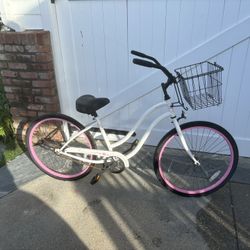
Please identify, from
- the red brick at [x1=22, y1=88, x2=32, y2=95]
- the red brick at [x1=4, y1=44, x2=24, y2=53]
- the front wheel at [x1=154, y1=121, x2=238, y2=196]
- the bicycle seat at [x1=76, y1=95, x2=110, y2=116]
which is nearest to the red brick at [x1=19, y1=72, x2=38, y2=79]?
the red brick at [x1=22, y1=88, x2=32, y2=95]

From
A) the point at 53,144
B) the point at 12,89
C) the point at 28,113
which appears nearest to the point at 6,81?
the point at 12,89

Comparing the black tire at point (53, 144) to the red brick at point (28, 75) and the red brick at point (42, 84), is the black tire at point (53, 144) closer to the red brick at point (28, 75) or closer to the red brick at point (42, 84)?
the red brick at point (42, 84)

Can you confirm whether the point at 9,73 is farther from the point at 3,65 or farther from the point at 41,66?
the point at 41,66

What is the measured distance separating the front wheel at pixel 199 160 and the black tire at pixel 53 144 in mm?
797

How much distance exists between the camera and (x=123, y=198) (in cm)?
276

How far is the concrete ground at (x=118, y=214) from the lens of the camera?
7.59 ft

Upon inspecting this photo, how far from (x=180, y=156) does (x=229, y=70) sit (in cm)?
109

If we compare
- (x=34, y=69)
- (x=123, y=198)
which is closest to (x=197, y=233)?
(x=123, y=198)

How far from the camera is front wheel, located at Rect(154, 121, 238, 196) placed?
2606 mm

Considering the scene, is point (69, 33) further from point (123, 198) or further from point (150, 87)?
point (123, 198)

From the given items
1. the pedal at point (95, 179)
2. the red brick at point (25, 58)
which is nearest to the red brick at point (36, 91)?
the red brick at point (25, 58)

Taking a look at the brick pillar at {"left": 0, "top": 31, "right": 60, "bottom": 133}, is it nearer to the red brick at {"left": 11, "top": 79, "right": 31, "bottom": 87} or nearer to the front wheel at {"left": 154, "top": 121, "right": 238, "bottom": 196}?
the red brick at {"left": 11, "top": 79, "right": 31, "bottom": 87}

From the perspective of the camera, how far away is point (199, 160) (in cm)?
307

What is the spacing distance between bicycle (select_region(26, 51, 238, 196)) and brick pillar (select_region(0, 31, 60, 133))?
34 cm
